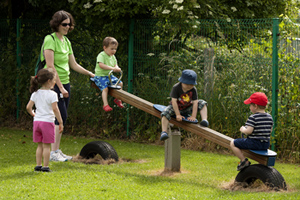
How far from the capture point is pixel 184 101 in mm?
6648

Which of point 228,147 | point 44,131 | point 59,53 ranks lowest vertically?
point 228,147

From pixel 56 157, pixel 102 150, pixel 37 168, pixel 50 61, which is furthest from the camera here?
pixel 102 150

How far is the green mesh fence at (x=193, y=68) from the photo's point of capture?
8.17 metres

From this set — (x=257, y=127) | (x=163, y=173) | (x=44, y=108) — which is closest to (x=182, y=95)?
(x=163, y=173)

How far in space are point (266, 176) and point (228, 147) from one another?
73 cm

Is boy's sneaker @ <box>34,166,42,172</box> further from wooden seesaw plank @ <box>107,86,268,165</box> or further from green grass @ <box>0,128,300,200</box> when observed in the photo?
wooden seesaw plank @ <box>107,86,268,165</box>

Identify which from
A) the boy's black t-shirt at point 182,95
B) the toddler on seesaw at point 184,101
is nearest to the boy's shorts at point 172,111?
the toddler on seesaw at point 184,101

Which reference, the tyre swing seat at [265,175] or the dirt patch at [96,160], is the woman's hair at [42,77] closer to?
the dirt patch at [96,160]

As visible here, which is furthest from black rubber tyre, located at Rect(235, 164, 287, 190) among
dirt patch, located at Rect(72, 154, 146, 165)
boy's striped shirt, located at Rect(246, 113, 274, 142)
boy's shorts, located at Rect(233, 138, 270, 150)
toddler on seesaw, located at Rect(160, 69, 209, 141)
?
dirt patch, located at Rect(72, 154, 146, 165)

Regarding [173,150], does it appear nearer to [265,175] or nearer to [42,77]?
[265,175]

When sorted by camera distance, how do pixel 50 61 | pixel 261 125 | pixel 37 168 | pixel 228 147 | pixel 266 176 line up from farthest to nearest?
pixel 50 61 < pixel 37 168 < pixel 228 147 < pixel 261 125 < pixel 266 176

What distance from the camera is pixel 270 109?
836 cm

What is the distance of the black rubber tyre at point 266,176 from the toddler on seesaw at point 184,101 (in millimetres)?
999

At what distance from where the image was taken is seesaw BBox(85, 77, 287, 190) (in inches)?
220
